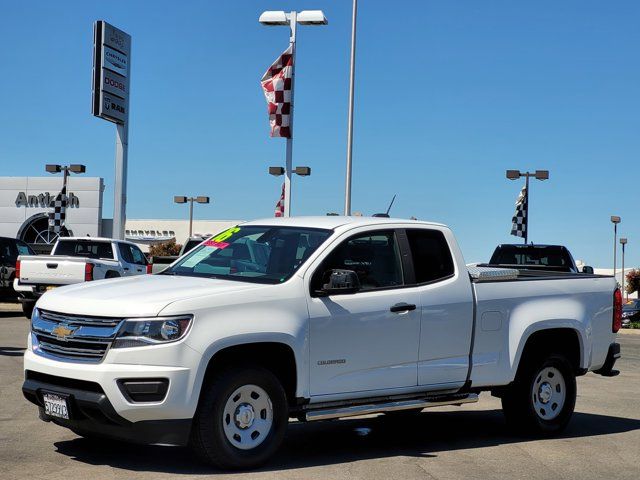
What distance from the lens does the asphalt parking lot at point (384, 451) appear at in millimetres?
7168

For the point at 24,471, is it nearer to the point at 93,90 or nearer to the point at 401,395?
the point at 401,395

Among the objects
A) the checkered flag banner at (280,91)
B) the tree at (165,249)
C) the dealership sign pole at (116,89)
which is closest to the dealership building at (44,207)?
the tree at (165,249)

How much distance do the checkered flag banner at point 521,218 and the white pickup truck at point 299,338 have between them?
32424 millimetres

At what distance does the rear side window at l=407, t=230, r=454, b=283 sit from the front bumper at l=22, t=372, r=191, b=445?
2611mm

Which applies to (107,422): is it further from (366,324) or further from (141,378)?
(366,324)

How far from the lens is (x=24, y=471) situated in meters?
6.88

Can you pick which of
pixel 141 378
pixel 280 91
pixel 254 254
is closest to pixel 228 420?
pixel 141 378

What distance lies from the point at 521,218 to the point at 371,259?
34.5 meters

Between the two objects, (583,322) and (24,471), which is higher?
(583,322)

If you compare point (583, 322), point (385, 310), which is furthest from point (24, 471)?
point (583, 322)

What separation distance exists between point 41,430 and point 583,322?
16.9ft

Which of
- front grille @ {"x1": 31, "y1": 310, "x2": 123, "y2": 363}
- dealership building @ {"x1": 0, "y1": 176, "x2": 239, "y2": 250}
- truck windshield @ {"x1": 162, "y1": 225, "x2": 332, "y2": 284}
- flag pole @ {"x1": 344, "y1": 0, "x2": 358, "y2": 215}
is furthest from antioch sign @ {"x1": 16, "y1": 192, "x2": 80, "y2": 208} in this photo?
front grille @ {"x1": 31, "y1": 310, "x2": 123, "y2": 363}

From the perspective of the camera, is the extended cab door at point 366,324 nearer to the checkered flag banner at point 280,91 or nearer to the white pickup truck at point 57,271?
the white pickup truck at point 57,271

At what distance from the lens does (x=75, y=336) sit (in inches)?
274
